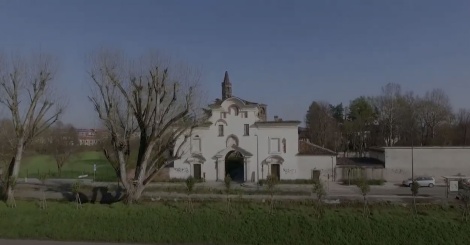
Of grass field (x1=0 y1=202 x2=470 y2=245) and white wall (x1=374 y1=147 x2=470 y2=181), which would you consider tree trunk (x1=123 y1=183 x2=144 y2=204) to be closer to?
→ grass field (x1=0 y1=202 x2=470 y2=245)

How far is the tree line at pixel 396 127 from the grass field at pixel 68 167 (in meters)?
33.6

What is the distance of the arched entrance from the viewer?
41394 millimetres

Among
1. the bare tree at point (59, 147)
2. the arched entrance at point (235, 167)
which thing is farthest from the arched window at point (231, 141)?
the bare tree at point (59, 147)

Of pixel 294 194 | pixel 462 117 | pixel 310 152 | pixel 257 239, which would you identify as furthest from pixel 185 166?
pixel 462 117

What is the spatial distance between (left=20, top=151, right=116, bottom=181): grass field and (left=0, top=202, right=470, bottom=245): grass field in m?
22.4

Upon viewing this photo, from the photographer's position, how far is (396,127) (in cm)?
6209

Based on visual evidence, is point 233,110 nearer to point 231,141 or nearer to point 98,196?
point 231,141

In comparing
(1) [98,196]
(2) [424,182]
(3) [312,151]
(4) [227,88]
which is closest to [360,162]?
(3) [312,151]

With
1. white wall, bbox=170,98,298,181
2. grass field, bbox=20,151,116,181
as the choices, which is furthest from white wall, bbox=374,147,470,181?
grass field, bbox=20,151,116,181

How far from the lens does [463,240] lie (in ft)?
51.8

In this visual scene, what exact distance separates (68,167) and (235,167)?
958 inches

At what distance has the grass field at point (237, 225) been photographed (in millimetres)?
16328

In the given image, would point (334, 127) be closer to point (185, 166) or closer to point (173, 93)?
point (185, 166)

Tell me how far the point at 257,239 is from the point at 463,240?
325 inches
